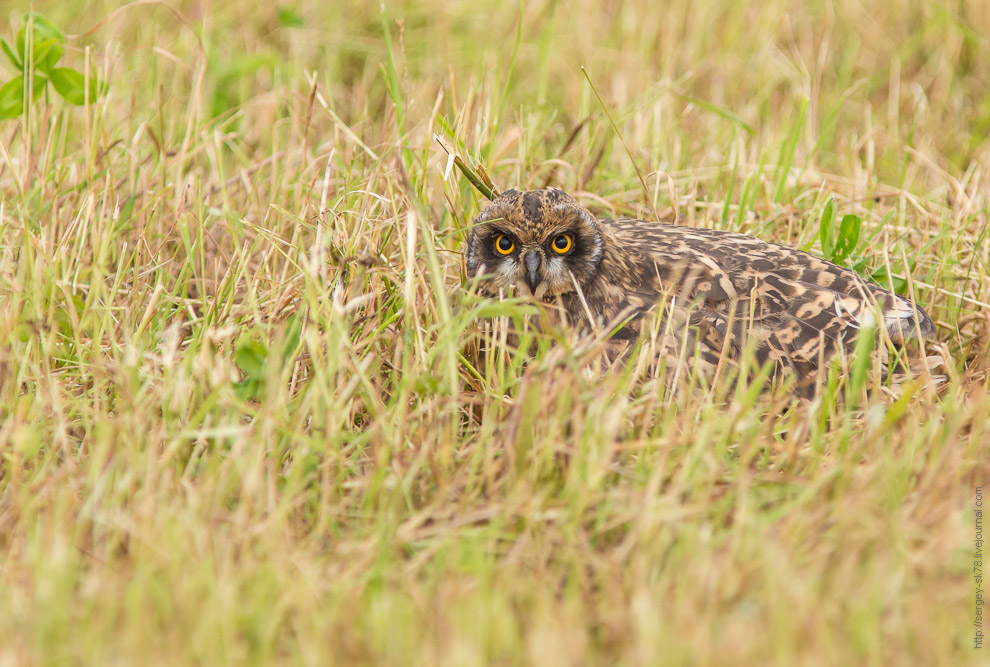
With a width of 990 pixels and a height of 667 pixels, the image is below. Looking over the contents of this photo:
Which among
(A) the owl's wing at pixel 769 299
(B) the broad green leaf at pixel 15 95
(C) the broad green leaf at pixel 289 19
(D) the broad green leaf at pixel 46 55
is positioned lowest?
(A) the owl's wing at pixel 769 299

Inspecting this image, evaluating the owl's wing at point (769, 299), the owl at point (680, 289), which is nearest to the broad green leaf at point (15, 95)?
the owl at point (680, 289)

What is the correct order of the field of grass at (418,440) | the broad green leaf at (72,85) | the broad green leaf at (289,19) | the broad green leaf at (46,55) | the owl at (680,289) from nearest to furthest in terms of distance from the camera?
1. the field of grass at (418,440)
2. the owl at (680,289)
3. the broad green leaf at (46,55)
4. the broad green leaf at (72,85)
5. the broad green leaf at (289,19)

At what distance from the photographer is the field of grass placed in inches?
73.0

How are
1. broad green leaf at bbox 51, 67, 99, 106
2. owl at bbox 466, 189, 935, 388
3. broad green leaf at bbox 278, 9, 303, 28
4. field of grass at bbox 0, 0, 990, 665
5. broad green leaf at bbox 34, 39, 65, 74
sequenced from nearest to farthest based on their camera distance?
field of grass at bbox 0, 0, 990, 665, owl at bbox 466, 189, 935, 388, broad green leaf at bbox 34, 39, 65, 74, broad green leaf at bbox 51, 67, 99, 106, broad green leaf at bbox 278, 9, 303, 28

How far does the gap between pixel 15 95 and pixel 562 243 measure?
79.4 inches

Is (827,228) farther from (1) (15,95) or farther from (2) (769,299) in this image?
(1) (15,95)

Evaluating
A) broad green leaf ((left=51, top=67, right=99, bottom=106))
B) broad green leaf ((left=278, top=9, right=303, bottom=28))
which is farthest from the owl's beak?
broad green leaf ((left=278, top=9, right=303, bottom=28))

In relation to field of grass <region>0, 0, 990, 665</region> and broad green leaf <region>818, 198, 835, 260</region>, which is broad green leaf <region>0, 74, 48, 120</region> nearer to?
field of grass <region>0, 0, 990, 665</region>

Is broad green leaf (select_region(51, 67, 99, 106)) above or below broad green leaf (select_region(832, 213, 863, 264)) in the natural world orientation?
above

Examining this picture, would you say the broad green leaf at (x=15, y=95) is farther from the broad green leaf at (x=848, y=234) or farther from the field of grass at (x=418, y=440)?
the broad green leaf at (x=848, y=234)

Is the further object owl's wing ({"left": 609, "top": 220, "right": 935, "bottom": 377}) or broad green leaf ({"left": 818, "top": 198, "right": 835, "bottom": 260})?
broad green leaf ({"left": 818, "top": 198, "right": 835, "bottom": 260})

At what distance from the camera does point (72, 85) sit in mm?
3578

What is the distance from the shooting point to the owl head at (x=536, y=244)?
295 cm

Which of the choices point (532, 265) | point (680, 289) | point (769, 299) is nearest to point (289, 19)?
point (532, 265)
